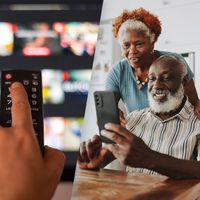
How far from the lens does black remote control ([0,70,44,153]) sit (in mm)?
654

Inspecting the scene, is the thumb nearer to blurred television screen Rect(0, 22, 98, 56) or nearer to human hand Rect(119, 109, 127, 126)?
human hand Rect(119, 109, 127, 126)

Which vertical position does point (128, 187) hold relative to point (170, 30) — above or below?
below

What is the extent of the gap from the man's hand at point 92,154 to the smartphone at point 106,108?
1 centimetres

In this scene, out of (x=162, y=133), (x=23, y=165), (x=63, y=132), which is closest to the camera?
(x=23, y=165)

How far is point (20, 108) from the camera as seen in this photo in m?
0.59

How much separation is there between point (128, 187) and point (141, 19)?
10.0 inches

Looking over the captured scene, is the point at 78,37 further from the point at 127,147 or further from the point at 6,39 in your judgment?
the point at 127,147

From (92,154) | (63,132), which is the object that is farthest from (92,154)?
(63,132)

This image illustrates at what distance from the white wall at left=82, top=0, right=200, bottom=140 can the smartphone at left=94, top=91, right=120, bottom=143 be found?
0.04ft

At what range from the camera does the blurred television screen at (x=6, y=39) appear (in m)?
0.80

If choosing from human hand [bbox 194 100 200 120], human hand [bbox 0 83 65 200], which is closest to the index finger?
human hand [bbox 0 83 65 200]

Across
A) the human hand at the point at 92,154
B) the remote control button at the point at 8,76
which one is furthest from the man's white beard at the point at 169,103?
the remote control button at the point at 8,76

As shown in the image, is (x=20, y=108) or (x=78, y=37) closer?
(x=20, y=108)

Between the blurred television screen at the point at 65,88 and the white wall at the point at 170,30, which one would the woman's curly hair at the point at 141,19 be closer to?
the white wall at the point at 170,30
